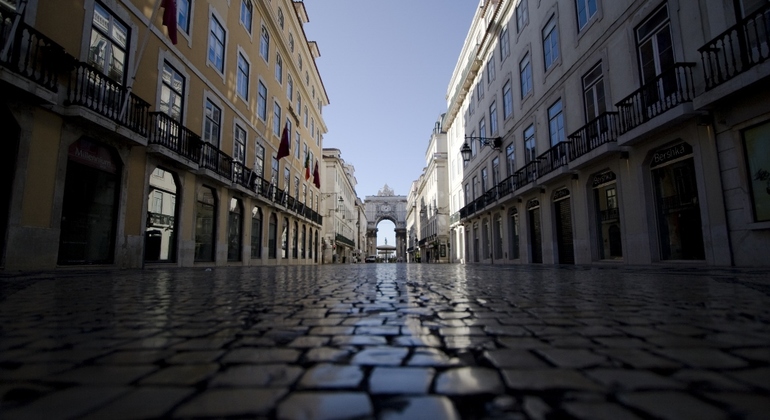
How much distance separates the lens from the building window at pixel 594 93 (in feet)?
38.4

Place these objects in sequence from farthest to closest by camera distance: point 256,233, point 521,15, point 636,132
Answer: point 256,233
point 521,15
point 636,132

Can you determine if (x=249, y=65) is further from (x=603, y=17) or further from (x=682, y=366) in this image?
(x=682, y=366)

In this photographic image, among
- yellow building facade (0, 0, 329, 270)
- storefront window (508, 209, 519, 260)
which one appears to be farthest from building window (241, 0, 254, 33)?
storefront window (508, 209, 519, 260)

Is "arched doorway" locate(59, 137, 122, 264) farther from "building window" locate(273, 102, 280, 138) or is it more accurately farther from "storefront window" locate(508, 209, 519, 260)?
"storefront window" locate(508, 209, 519, 260)

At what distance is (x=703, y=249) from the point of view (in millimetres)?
8102

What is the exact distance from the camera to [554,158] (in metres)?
14.1

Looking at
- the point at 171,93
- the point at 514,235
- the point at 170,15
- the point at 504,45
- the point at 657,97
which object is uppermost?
the point at 504,45

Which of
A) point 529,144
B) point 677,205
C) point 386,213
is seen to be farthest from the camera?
point 386,213

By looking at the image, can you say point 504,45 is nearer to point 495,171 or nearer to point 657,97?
point 495,171

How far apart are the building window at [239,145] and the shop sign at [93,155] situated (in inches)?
267

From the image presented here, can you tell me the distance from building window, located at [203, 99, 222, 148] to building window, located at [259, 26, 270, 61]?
6.51m

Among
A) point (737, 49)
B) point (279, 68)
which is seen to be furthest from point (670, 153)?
point (279, 68)

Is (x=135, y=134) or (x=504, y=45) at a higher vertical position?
(x=504, y=45)

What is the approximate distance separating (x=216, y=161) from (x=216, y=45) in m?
4.82
